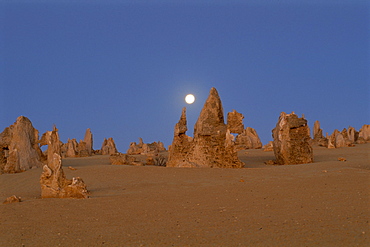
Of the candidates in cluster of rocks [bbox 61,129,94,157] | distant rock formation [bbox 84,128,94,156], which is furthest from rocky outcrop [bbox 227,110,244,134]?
distant rock formation [bbox 84,128,94,156]

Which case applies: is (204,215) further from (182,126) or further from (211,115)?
(182,126)

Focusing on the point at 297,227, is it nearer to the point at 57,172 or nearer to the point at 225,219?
the point at 225,219

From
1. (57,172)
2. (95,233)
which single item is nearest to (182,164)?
(57,172)

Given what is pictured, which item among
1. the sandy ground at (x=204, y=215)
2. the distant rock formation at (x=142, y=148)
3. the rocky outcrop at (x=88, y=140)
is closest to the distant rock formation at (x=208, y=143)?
the sandy ground at (x=204, y=215)

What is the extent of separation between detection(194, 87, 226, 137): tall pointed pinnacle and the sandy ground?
448 cm

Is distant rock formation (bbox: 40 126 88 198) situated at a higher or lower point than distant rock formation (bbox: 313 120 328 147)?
lower

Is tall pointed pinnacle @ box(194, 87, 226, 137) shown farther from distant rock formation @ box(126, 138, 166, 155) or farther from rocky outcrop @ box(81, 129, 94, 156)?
rocky outcrop @ box(81, 129, 94, 156)

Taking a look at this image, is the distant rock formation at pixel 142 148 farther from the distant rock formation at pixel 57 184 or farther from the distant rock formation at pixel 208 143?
the distant rock formation at pixel 57 184

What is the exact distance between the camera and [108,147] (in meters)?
33.8

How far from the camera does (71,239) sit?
514cm

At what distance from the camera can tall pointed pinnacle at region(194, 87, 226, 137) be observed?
15.1 m

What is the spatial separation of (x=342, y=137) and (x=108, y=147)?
18501 millimetres

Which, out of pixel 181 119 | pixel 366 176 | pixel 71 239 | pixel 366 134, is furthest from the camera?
pixel 366 134

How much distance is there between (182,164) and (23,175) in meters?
5.50
